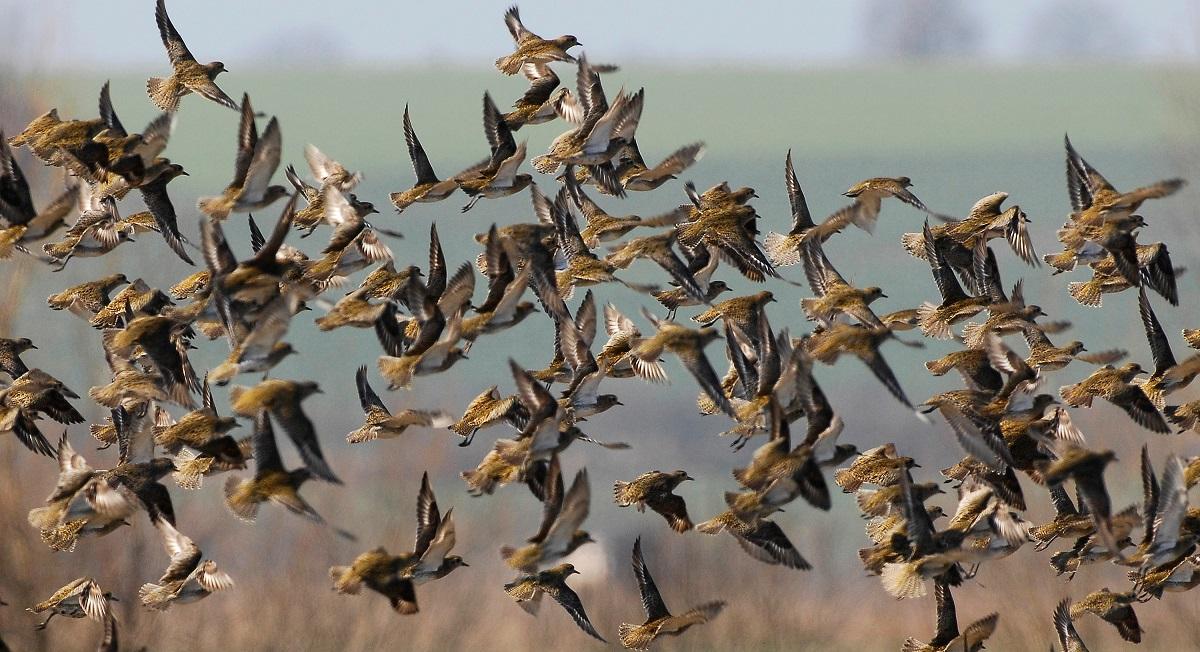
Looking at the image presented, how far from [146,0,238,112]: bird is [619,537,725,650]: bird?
3718mm

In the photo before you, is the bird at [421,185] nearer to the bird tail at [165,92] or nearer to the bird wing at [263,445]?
the bird tail at [165,92]

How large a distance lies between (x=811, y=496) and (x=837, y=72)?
9681 cm

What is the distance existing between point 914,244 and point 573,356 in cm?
A: 252

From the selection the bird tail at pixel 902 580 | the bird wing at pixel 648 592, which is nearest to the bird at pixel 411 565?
the bird wing at pixel 648 592

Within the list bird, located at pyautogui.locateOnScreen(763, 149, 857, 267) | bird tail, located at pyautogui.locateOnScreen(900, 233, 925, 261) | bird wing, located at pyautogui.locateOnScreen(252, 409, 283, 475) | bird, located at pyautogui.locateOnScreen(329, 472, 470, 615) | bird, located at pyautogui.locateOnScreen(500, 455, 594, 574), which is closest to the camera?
bird wing, located at pyautogui.locateOnScreen(252, 409, 283, 475)

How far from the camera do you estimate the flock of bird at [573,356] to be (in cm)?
848

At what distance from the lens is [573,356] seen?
9.09 meters

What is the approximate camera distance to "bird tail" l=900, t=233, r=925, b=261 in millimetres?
10141

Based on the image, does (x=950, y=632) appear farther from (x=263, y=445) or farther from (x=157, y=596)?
(x=157, y=596)

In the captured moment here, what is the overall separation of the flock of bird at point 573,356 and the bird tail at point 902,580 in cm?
2

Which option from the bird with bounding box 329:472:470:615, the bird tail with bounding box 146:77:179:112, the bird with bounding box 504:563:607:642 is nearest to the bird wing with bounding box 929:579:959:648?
the bird with bounding box 504:563:607:642

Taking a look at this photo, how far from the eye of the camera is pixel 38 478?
1150 inches

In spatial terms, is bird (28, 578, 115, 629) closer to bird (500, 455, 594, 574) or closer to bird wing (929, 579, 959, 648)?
bird (500, 455, 594, 574)

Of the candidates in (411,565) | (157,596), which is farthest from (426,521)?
(157,596)
